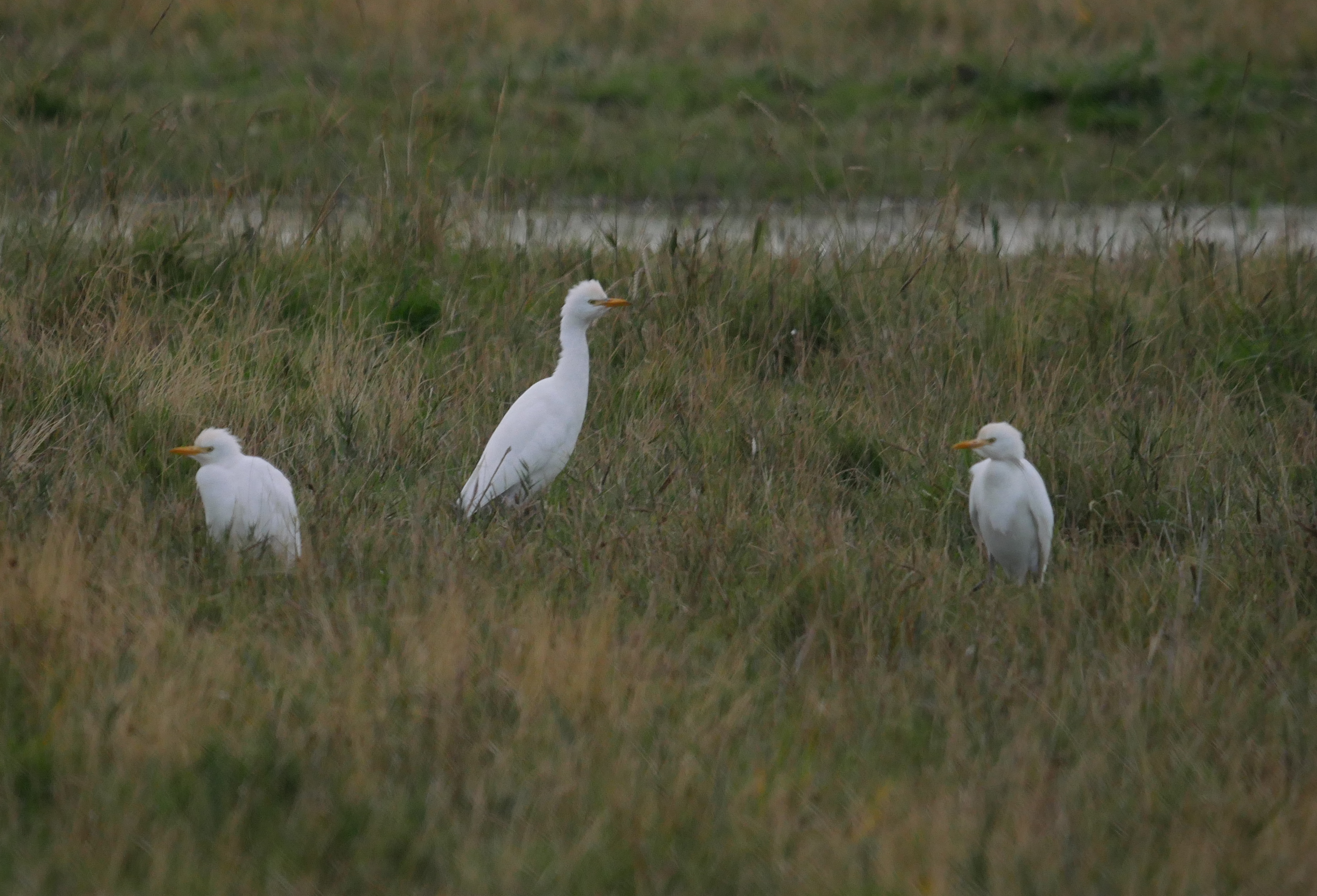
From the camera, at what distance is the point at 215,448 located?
11.3 feet

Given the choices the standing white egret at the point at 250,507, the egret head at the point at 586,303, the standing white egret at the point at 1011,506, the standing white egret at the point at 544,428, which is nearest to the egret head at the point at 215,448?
the standing white egret at the point at 250,507

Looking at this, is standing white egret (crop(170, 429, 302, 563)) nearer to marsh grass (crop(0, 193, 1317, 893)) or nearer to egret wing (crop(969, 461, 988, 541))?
marsh grass (crop(0, 193, 1317, 893))

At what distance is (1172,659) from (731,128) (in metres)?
7.63

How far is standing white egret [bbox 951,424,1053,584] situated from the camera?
11.5 ft

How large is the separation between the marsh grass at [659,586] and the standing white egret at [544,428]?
111 mm

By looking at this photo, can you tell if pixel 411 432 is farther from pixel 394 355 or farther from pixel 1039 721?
pixel 1039 721

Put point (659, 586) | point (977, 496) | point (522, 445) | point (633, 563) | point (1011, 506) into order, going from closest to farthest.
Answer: point (659, 586)
point (633, 563)
point (1011, 506)
point (977, 496)
point (522, 445)

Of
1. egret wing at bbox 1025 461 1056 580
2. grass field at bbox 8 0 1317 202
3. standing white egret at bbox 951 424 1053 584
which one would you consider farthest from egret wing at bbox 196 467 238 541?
grass field at bbox 8 0 1317 202

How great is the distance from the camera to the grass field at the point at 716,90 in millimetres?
8594

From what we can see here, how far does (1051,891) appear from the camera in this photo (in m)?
2.18

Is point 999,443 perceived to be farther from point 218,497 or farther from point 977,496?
point 218,497

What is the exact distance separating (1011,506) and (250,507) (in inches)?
75.4

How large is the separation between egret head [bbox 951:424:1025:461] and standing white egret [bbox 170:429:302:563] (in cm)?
171

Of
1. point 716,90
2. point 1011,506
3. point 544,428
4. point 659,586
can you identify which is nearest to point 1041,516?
point 1011,506
